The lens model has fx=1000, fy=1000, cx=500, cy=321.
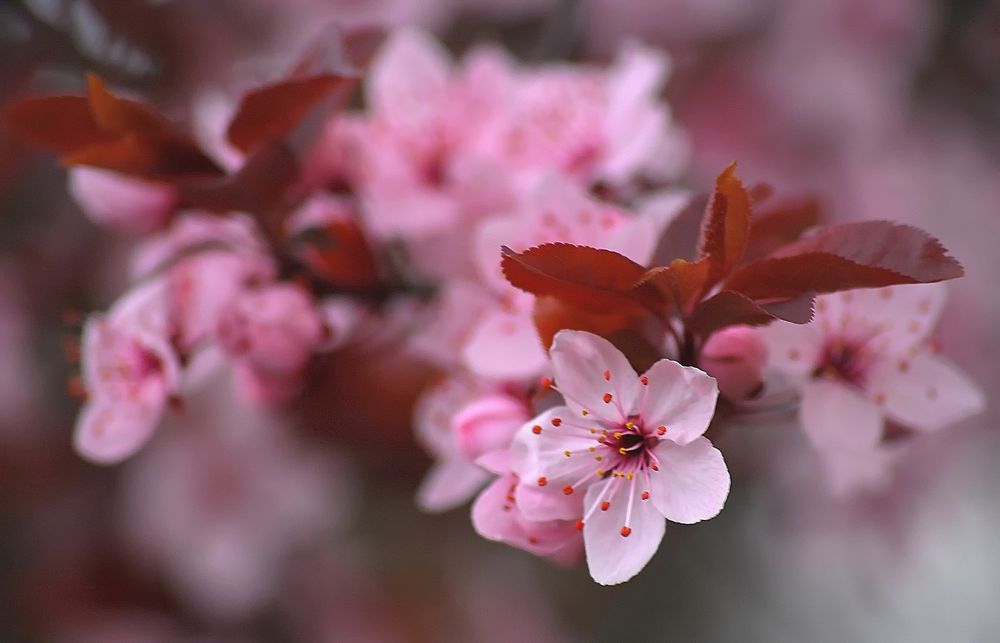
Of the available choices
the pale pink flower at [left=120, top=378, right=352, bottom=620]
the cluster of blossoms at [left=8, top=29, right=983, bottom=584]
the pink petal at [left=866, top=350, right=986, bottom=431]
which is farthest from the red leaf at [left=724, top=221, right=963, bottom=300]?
the pale pink flower at [left=120, top=378, right=352, bottom=620]

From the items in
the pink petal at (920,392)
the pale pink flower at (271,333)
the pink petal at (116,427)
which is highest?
the pink petal at (920,392)

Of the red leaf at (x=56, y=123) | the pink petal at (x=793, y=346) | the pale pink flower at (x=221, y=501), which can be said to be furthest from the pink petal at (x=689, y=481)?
the pale pink flower at (x=221, y=501)

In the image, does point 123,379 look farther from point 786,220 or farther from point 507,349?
point 786,220

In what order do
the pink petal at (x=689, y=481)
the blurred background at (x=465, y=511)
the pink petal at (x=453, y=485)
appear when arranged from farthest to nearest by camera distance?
the blurred background at (x=465, y=511) < the pink petal at (x=453, y=485) < the pink petal at (x=689, y=481)

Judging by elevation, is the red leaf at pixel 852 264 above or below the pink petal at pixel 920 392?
above

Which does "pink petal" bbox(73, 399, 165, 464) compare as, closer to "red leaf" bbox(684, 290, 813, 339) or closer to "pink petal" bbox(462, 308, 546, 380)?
"pink petal" bbox(462, 308, 546, 380)

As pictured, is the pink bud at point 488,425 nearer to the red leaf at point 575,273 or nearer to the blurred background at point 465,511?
the red leaf at point 575,273

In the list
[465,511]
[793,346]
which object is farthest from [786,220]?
[465,511]
